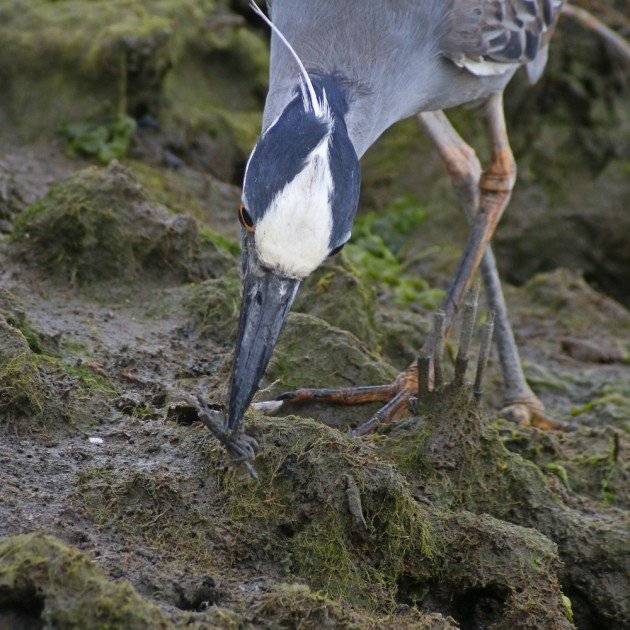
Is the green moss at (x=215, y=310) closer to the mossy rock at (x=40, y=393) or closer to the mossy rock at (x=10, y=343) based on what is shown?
the mossy rock at (x=40, y=393)

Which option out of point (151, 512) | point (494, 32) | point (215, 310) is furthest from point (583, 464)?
point (151, 512)

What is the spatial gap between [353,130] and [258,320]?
1078 millimetres

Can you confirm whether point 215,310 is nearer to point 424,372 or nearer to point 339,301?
point 339,301

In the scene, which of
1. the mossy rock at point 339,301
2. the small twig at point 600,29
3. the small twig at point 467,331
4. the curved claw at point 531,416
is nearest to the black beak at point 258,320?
the small twig at point 467,331

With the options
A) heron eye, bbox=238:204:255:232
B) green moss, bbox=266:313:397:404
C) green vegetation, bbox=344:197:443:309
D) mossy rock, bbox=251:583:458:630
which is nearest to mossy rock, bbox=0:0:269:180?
green vegetation, bbox=344:197:443:309

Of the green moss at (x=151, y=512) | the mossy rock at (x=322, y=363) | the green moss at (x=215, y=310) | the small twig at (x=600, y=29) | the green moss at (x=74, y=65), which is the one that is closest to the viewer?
the green moss at (x=151, y=512)

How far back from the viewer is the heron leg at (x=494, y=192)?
5.73 m

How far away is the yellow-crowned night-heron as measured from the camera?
346 cm

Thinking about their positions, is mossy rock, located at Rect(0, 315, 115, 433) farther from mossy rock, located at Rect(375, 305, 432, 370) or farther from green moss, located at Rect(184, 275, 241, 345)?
mossy rock, located at Rect(375, 305, 432, 370)

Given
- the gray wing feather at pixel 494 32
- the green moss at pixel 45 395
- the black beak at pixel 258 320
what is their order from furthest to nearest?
the gray wing feather at pixel 494 32
the green moss at pixel 45 395
the black beak at pixel 258 320

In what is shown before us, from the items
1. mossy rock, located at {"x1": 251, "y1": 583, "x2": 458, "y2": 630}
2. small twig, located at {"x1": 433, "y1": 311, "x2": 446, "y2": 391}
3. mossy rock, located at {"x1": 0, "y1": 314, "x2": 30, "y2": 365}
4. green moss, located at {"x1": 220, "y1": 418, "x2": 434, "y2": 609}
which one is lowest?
mossy rock, located at {"x1": 251, "y1": 583, "x2": 458, "y2": 630}

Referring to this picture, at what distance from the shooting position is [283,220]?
11.1 ft

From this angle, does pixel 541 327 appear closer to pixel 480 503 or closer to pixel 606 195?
pixel 606 195

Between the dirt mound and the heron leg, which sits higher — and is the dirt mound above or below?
below
